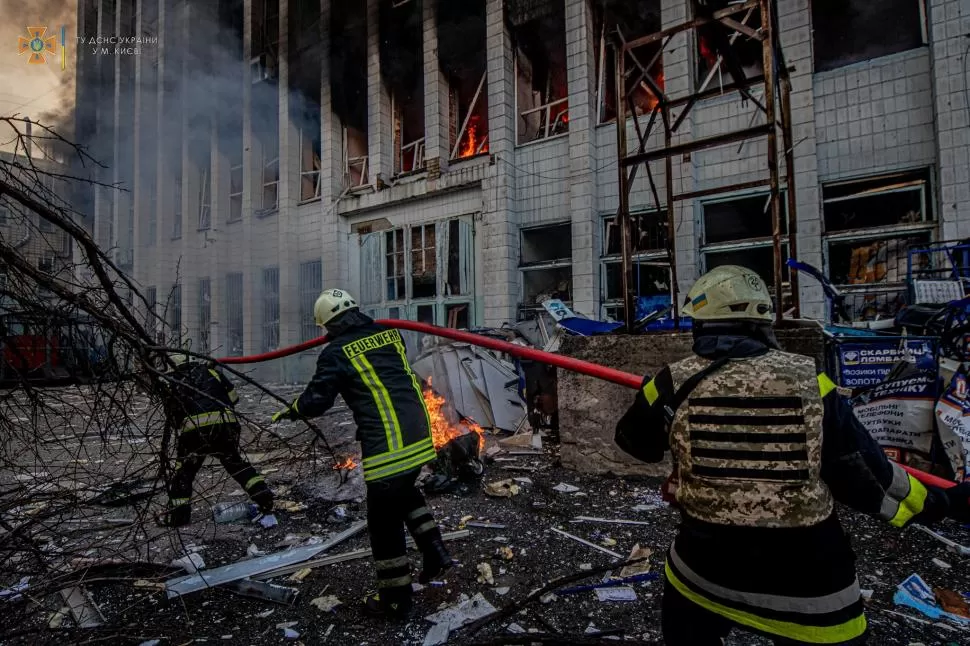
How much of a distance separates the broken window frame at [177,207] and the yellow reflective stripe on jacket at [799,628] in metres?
20.2

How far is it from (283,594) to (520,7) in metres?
11.2

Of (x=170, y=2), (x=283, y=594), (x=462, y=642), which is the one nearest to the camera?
(x=462, y=642)

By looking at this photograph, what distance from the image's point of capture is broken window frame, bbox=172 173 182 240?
1770 centimetres

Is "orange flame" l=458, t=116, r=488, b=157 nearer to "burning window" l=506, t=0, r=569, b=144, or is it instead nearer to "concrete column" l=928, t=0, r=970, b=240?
"burning window" l=506, t=0, r=569, b=144

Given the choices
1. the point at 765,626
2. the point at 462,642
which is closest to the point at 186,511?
the point at 462,642

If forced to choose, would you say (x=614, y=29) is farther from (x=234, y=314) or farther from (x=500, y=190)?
(x=234, y=314)

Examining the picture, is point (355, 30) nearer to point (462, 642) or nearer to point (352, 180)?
point (352, 180)

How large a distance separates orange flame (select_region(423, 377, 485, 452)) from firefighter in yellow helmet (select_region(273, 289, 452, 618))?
10.3 ft

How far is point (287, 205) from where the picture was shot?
45.0ft

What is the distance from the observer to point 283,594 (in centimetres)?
308

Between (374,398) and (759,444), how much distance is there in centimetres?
220

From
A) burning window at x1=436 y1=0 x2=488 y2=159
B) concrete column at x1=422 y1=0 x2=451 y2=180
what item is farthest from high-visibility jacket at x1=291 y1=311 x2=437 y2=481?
burning window at x1=436 y1=0 x2=488 y2=159

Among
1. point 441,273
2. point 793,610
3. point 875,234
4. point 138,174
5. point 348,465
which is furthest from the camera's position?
point 138,174

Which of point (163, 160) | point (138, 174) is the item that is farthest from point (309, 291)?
point (138, 174)
